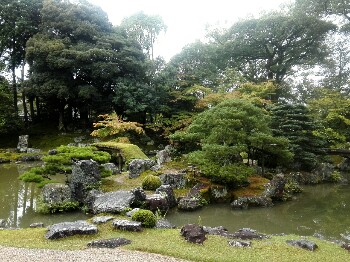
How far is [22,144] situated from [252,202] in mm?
21754

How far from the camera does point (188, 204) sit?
13.5 metres

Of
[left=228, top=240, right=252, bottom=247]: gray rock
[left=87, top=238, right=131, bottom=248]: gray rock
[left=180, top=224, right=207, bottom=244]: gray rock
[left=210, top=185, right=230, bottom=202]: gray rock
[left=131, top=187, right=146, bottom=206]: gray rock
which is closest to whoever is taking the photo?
[left=87, top=238, right=131, bottom=248]: gray rock

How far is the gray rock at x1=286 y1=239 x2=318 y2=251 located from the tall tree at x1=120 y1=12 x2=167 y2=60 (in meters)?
31.8

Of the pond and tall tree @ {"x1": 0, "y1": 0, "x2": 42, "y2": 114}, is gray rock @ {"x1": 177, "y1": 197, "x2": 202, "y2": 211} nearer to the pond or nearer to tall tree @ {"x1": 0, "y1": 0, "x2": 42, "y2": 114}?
the pond

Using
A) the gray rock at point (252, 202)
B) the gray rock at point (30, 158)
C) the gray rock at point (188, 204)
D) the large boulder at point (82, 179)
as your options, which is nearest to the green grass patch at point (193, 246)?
the large boulder at point (82, 179)

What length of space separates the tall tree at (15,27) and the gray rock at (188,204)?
24916 mm

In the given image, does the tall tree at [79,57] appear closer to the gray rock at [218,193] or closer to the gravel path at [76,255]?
the gray rock at [218,193]

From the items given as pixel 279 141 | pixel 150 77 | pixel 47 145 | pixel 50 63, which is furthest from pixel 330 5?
pixel 47 145

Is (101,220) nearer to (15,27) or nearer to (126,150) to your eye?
(126,150)

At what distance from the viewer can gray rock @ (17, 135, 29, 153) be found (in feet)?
92.5

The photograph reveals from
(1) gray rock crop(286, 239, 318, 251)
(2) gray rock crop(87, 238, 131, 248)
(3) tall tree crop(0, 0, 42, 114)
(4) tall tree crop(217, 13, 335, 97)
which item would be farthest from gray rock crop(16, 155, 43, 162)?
(1) gray rock crop(286, 239, 318, 251)

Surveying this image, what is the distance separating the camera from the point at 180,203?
13516 mm

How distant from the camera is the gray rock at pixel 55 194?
13.0 metres

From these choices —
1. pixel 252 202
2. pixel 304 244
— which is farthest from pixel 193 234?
pixel 252 202
